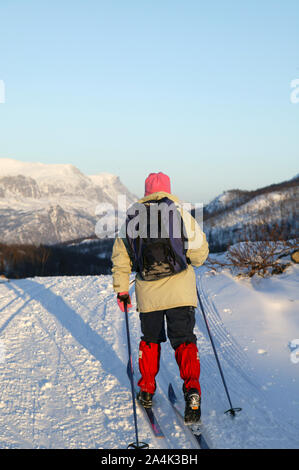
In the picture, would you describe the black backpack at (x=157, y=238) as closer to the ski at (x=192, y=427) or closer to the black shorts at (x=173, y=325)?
the black shorts at (x=173, y=325)

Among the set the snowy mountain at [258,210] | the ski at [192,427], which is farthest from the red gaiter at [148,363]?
the snowy mountain at [258,210]

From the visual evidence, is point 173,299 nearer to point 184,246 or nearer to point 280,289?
point 184,246

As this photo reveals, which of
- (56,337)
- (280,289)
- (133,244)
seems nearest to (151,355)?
(133,244)

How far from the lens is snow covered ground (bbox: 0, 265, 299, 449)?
11.0ft

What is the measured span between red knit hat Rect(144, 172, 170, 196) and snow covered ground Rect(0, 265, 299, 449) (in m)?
2.33

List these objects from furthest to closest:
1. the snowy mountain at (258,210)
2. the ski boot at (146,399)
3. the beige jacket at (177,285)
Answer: the snowy mountain at (258,210)
the ski boot at (146,399)
the beige jacket at (177,285)

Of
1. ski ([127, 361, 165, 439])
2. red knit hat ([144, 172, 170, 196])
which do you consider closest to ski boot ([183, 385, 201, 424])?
ski ([127, 361, 165, 439])

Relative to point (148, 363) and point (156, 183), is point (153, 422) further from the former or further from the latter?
point (156, 183)

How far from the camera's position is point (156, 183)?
383 cm

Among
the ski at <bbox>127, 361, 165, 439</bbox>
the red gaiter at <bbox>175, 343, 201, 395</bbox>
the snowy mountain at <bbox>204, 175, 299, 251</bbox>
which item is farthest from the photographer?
the snowy mountain at <bbox>204, 175, 299, 251</bbox>

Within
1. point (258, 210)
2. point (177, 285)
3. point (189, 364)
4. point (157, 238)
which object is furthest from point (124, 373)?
point (258, 210)

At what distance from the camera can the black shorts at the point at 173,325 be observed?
12.1ft

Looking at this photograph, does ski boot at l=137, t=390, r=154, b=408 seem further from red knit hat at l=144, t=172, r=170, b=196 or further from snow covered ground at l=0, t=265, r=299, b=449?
red knit hat at l=144, t=172, r=170, b=196
